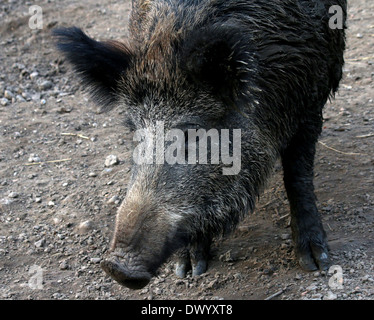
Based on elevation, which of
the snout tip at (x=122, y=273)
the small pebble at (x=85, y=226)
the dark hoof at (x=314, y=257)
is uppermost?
the snout tip at (x=122, y=273)

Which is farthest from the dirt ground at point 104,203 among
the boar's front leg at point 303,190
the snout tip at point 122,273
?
the snout tip at point 122,273

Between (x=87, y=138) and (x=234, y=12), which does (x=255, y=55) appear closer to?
(x=234, y=12)

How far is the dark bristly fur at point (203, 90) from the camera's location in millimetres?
2969

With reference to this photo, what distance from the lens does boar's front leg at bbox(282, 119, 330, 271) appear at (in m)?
3.91

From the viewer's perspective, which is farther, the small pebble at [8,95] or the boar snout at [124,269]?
the small pebble at [8,95]

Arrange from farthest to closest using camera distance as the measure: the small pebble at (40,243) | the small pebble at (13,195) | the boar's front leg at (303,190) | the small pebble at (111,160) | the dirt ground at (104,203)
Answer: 1. the small pebble at (111,160)
2. the small pebble at (13,195)
3. the small pebble at (40,243)
4. the boar's front leg at (303,190)
5. the dirt ground at (104,203)

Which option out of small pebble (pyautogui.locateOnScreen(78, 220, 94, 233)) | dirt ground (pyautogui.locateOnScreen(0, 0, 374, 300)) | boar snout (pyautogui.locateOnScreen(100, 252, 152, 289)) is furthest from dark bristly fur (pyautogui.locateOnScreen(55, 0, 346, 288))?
small pebble (pyautogui.locateOnScreen(78, 220, 94, 233))

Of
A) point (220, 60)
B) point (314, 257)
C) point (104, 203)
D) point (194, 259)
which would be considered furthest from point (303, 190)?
point (104, 203)

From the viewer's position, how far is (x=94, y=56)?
11.2 ft

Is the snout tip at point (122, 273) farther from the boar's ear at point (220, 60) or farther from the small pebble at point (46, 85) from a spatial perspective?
the small pebble at point (46, 85)

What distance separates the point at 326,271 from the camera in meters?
3.71

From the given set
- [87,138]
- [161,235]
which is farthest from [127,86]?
[87,138]

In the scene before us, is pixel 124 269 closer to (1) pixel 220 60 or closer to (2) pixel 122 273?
(2) pixel 122 273

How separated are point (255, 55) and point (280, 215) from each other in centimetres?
166
